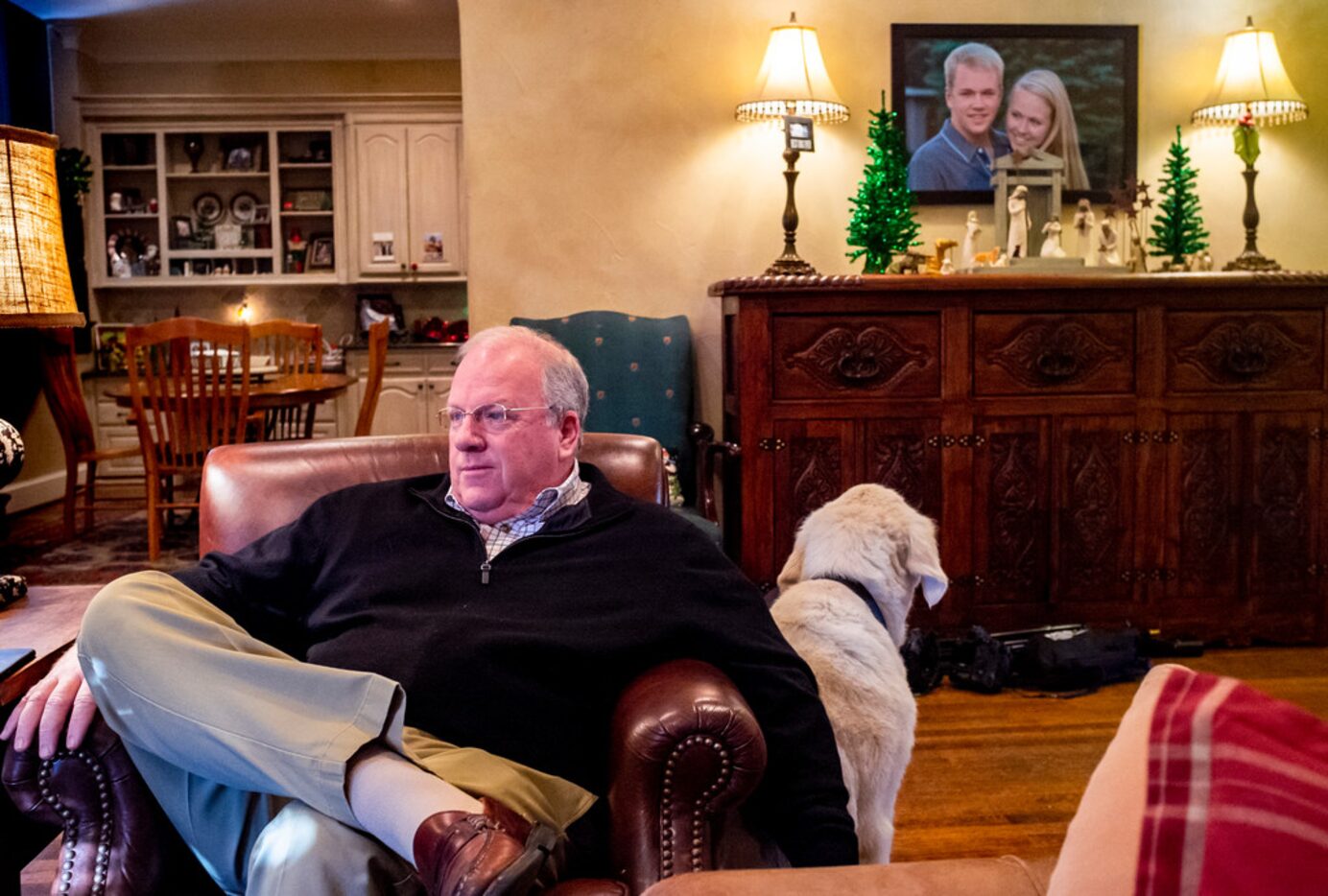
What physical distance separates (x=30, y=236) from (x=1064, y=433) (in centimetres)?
292

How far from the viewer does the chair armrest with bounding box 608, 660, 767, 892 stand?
1.47 metres

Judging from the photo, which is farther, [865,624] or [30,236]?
[30,236]

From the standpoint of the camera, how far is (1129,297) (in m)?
3.63

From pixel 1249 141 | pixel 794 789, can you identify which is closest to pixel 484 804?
pixel 794 789

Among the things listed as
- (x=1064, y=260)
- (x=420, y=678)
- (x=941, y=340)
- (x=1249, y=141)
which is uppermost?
(x=1249, y=141)

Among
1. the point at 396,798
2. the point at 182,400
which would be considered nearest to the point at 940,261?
the point at 396,798

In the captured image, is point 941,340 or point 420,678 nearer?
point 420,678

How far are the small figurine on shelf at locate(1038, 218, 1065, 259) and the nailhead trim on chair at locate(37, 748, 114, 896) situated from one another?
323 centimetres

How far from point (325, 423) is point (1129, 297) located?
5.16 metres

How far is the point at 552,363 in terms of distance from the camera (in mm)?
2043

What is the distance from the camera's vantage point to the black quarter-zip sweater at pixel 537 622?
163 centimetres

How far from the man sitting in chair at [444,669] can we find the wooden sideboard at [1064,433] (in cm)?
156

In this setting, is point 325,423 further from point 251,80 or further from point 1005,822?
point 1005,822

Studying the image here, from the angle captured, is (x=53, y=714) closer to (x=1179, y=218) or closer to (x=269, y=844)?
(x=269, y=844)
